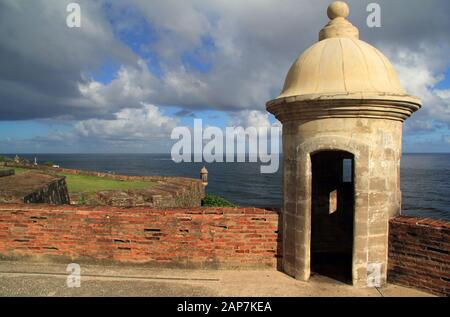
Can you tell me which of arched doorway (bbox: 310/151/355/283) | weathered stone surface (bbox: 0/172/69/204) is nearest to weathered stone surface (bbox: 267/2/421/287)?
arched doorway (bbox: 310/151/355/283)

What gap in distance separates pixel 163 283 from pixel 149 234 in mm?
826

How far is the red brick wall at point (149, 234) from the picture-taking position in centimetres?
546

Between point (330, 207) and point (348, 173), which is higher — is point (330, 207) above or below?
above

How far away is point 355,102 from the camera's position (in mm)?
4664

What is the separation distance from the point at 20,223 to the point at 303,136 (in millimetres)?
4602

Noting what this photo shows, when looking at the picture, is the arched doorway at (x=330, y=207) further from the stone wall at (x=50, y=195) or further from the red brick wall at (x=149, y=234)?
the stone wall at (x=50, y=195)

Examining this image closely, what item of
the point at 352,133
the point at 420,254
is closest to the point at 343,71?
the point at 352,133

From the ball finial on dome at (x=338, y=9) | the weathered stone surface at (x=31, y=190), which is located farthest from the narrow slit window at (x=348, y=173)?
the weathered stone surface at (x=31, y=190)

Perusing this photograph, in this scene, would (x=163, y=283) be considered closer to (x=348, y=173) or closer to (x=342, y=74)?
(x=342, y=74)

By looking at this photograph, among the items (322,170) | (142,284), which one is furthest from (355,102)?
(142,284)

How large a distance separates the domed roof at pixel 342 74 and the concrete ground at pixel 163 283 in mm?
2621

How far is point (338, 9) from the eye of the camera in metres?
A: 5.65

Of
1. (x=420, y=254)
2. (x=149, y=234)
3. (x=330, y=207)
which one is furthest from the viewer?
(x=330, y=207)
